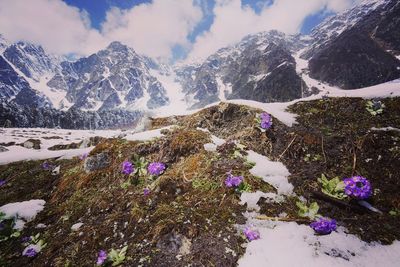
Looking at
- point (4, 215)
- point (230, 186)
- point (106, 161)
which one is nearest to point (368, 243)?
point (230, 186)

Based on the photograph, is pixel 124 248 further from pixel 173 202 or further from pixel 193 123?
pixel 193 123

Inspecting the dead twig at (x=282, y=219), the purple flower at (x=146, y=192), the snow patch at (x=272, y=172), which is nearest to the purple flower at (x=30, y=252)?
the purple flower at (x=146, y=192)

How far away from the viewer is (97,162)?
282 inches

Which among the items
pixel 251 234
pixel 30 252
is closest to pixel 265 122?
pixel 251 234

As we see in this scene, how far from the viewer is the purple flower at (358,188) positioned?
4.44 meters

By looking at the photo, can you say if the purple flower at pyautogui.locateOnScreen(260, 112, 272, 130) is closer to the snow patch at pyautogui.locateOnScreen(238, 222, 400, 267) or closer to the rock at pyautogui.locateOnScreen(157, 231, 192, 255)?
the snow patch at pyautogui.locateOnScreen(238, 222, 400, 267)

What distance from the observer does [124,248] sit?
402 centimetres

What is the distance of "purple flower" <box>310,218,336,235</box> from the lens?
3.90 m

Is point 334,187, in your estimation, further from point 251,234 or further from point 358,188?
point 251,234

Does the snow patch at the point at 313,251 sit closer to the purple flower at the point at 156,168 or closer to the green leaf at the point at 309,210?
the green leaf at the point at 309,210

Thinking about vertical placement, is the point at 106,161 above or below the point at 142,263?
above

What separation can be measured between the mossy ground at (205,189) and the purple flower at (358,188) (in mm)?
283

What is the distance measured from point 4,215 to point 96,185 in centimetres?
201

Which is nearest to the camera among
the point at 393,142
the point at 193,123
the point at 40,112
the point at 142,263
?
the point at 142,263
